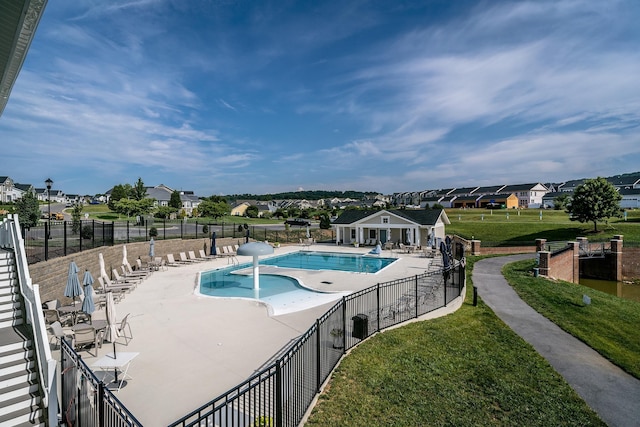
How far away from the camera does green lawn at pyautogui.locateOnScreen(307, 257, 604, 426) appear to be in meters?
5.96

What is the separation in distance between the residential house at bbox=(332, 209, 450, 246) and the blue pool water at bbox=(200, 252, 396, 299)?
23.8 feet

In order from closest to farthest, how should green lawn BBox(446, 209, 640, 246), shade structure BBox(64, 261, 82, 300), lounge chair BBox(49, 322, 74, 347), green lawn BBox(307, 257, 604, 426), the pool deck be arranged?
1. green lawn BBox(307, 257, 604, 426)
2. the pool deck
3. lounge chair BBox(49, 322, 74, 347)
4. shade structure BBox(64, 261, 82, 300)
5. green lawn BBox(446, 209, 640, 246)

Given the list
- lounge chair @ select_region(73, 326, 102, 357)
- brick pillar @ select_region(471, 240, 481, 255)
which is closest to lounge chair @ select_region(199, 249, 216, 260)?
lounge chair @ select_region(73, 326, 102, 357)

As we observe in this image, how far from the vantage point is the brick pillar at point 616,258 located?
94.0 feet

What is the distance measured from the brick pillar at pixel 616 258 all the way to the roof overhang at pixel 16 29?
38.8 m

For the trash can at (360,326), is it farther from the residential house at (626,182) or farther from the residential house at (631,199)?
the residential house at (626,182)

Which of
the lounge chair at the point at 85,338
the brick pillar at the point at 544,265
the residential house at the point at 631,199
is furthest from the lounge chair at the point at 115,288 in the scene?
the residential house at the point at 631,199

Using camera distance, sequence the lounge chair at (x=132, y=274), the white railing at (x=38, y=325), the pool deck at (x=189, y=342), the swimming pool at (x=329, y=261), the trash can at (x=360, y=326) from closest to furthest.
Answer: the white railing at (x=38, y=325) < the pool deck at (x=189, y=342) < the trash can at (x=360, y=326) < the lounge chair at (x=132, y=274) < the swimming pool at (x=329, y=261)

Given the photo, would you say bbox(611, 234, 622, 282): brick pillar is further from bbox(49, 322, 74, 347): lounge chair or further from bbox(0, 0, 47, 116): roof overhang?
bbox(0, 0, 47, 116): roof overhang

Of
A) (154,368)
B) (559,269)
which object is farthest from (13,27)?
(559,269)

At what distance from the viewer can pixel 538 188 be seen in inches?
3703

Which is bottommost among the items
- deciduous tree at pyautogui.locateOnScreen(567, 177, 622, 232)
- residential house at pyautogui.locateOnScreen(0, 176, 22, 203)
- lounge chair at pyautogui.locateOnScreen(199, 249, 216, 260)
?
lounge chair at pyautogui.locateOnScreen(199, 249, 216, 260)

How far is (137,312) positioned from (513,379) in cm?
1185

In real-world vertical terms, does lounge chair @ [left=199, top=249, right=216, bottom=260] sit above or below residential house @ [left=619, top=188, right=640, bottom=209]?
below
